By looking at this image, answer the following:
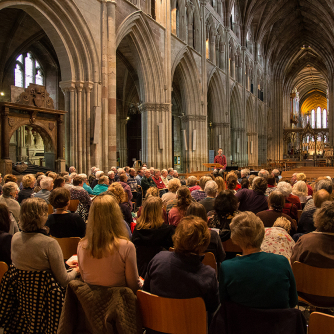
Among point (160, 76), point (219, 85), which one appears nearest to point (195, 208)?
point (160, 76)

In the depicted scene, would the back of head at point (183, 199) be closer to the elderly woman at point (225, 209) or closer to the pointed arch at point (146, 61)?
the elderly woman at point (225, 209)

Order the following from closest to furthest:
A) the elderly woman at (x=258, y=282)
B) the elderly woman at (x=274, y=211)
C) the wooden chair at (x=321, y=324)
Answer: the wooden chair at (x=321, y=324), the elderly woman at (x=258, y=282), the elderly woman at (x=274, y=211)

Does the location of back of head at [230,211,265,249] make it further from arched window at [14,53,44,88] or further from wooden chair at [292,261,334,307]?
arched window at [14,53,44,88]

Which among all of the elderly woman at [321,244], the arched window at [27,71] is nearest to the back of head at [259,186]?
the elderly woman at [321,244]

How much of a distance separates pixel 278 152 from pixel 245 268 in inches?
1638

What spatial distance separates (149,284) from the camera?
2.35 meters

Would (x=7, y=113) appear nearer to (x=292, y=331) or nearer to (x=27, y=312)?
(x=27, y=312)

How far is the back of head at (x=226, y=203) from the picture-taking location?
3795 millimetres

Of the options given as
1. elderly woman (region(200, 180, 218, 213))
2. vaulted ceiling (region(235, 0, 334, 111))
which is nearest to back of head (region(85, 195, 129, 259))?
elderly woman (region(200, 180, 218, 213))

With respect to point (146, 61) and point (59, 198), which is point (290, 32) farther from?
point (59, 198)

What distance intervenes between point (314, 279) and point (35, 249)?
2152 mm

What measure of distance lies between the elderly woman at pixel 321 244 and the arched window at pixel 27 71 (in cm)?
1777

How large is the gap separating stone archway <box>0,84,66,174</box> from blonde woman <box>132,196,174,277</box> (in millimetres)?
8801

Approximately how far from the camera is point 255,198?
17.3 ft
